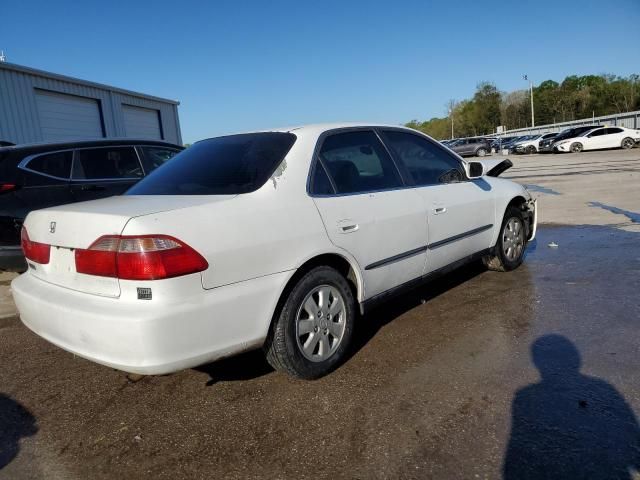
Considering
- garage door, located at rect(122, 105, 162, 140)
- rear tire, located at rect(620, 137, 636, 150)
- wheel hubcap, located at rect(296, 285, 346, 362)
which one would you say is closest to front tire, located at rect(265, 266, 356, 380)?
wheel hubcap, located at rect(296, 285, 346, 362)

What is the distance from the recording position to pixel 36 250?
9.37 feet

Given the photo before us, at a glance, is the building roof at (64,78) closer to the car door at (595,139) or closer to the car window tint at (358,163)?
the car window tint at (358,163)

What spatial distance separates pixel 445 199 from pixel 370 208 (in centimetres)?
98

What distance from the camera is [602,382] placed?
8.78ft

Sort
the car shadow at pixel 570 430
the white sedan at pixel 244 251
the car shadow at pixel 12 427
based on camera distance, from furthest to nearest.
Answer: the car shadow at pixel 12 427 < the white sedan at pixel 244 251 < the car shadow at pixel 570 430

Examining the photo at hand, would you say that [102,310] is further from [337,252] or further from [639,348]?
[639,348]

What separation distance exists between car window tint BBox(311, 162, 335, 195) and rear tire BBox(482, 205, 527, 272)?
7.86 feet

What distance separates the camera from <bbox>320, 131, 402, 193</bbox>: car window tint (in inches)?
126

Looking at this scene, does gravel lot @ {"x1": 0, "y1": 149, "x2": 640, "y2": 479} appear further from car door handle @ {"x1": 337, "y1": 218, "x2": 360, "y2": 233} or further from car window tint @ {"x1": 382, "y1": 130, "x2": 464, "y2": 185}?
car window tint @ {"x1": 382, "y1": 130, "x2": 464, "y2": 185}

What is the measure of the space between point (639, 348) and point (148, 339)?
292 cm

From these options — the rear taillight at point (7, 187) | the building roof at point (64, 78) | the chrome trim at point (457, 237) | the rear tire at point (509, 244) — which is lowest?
the rear tire at point (509, 244)

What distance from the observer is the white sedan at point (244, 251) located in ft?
7.41

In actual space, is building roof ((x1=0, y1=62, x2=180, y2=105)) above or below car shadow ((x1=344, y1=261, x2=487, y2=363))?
above

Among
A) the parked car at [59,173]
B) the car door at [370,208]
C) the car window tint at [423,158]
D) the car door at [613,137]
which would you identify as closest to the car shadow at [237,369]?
the car door at [370,208]
